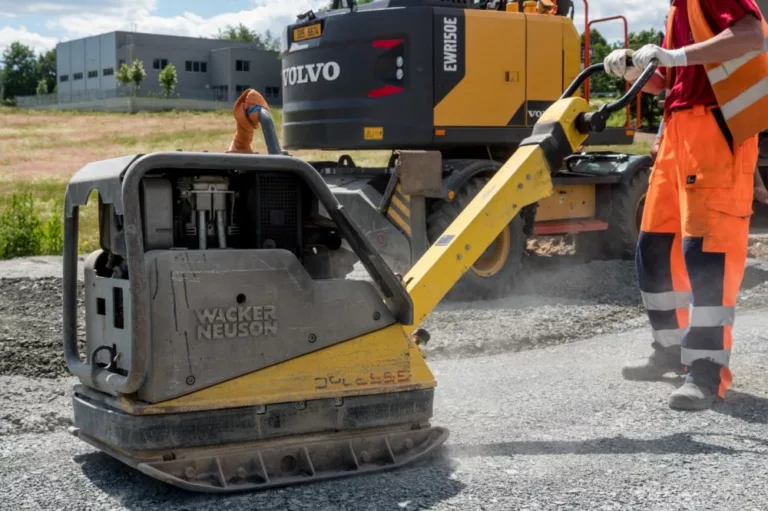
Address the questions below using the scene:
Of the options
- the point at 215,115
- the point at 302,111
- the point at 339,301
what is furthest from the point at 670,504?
the point at 215,115

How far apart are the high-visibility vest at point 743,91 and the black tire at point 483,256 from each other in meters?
4.48

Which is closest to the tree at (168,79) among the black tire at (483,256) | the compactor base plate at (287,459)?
the black tire at (483,256)

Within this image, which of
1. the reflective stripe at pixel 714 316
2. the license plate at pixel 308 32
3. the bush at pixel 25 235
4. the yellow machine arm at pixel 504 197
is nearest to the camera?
the yellow machine arm at pixel 504 197

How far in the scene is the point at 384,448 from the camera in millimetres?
4148

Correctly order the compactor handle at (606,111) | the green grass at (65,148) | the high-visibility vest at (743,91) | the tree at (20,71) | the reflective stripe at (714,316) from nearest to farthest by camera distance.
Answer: the compactor handle at (606,111) → the high-visibility vest at (743,91) → the reflective stripe at (714,316) → the green grass at (65,148) → the tree at (20,71)

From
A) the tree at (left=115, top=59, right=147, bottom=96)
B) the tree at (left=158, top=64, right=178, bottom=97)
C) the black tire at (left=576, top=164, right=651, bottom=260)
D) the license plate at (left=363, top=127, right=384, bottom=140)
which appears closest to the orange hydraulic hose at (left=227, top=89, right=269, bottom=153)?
the license plate at (left=363, top=127, right=384, bottom=140)

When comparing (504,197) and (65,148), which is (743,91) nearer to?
(504,197)

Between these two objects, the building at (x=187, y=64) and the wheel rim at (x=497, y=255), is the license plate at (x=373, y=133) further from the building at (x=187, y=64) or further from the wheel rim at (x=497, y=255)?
the building at (x=187, y=64)

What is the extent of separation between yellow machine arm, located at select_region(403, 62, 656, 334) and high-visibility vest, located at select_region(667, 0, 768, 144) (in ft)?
1.27

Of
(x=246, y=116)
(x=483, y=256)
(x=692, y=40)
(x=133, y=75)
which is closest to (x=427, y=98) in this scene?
(x=483, y=256)

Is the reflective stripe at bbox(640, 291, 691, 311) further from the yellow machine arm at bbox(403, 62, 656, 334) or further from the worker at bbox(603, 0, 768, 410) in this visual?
the yellow machine arm at bbox(403, 62, 656, 334)

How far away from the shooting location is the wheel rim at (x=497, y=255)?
9883mm

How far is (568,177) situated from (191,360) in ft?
26.1

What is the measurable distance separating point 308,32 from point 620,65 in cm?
498
